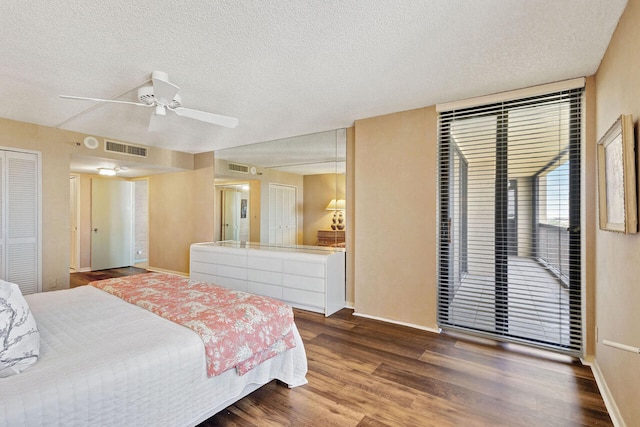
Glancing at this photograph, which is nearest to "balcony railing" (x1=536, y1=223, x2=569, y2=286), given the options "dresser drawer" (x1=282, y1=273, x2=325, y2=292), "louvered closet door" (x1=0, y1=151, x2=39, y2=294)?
"dresser drawer" (x1=282, y1=273, x2=325, y2=292)

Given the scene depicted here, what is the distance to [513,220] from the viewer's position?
2.91 m

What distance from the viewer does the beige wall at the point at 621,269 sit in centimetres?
157

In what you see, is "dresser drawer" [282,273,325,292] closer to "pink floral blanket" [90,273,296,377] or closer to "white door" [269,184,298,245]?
"white door" [269,184,298,245]

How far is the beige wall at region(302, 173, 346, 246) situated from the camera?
4.12m

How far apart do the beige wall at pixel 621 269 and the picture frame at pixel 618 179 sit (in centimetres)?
6

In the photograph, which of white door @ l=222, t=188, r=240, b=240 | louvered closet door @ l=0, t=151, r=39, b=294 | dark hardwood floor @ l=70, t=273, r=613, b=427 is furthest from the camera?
white door @ l=222, t=188, r=240, b=240

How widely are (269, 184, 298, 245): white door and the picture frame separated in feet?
10.8

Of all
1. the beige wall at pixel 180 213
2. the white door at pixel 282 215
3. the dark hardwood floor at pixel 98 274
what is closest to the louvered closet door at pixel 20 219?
the dark hardwood floor at pixel 98 274

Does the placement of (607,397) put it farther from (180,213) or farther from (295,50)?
(180,213)

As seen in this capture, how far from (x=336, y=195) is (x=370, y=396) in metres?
2.53

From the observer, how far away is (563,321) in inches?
105

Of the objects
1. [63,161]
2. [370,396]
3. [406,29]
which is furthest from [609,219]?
[63,161]

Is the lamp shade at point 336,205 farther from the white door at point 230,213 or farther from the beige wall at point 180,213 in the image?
the beige wall at point 180,213

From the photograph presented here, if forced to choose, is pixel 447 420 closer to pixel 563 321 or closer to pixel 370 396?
pixel 370 396
